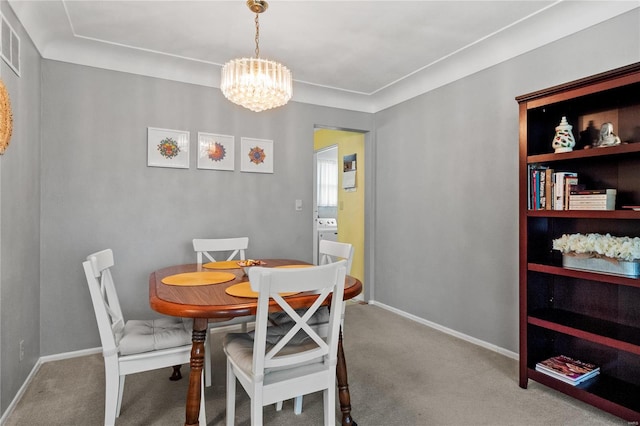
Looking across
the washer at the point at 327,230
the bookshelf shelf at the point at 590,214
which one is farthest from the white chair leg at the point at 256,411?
the washer at the point at 327,230

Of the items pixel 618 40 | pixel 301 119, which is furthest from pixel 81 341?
pixel 618 40

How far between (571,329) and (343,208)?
3130 millimetres

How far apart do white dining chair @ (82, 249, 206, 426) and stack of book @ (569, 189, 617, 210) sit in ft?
7.42

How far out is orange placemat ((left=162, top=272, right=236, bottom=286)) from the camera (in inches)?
78.9

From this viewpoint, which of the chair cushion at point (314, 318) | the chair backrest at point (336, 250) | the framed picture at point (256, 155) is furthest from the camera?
the framed picture at point (256, 155)

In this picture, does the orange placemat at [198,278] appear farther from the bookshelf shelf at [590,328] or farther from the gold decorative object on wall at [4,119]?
the bookshelf shelf at [590,328]

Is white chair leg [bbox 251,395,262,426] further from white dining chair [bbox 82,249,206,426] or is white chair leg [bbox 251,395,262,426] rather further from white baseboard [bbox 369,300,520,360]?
white baseboard [bbox 369,300,520,360]

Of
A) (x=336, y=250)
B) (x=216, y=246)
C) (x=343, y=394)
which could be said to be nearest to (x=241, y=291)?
(x=343, y=394)

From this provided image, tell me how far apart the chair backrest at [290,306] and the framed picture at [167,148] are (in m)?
2.08

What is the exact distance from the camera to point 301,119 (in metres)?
3.82

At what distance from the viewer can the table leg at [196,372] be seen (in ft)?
5.53

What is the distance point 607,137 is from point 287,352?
208 cm

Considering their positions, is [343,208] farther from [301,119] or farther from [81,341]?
[81,341]

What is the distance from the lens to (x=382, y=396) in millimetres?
2211
